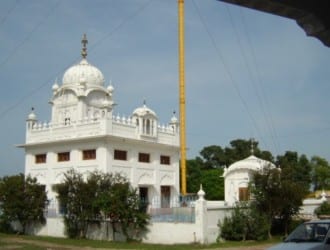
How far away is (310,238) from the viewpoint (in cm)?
1138

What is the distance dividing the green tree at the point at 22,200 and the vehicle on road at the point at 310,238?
1991 centimetres

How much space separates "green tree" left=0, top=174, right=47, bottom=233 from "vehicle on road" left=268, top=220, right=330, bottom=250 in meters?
19.9

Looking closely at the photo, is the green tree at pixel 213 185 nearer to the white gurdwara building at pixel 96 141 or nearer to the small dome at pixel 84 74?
the white gurdwara building at pixel 96 141

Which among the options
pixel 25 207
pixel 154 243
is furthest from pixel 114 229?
pixel 25 207

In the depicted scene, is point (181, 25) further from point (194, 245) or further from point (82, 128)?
point (194, 245)

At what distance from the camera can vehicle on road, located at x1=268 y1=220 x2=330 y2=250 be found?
1047 centimetres

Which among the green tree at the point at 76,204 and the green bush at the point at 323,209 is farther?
the green bush at the point at 323,209

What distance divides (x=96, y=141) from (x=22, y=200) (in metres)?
5.90

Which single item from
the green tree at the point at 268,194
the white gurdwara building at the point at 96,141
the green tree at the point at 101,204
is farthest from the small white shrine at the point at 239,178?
the green tree at the point at 101,204

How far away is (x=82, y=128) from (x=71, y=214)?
302 inches

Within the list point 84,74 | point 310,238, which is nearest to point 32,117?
point 84,74

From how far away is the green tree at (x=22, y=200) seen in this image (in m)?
28.2

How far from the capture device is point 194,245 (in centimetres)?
2127

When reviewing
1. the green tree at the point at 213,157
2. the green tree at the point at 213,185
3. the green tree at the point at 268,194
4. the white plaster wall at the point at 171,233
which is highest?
the green tree at the point at 213,157
